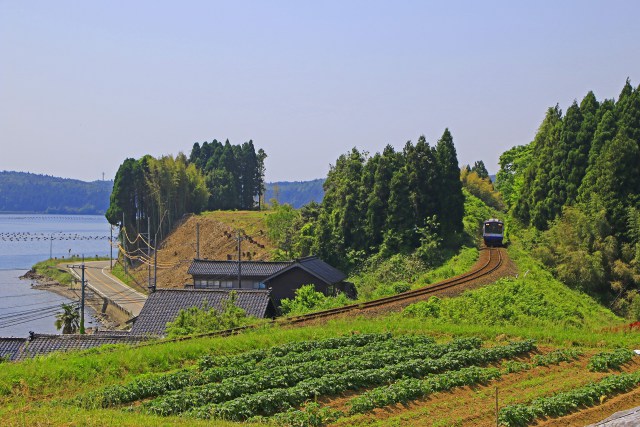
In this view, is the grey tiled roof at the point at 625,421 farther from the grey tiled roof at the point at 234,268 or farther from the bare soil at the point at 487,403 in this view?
the grey tiled roof at the point at 234,268

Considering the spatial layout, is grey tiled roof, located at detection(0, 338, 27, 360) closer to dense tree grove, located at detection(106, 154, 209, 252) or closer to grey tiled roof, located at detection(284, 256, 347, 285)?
grey tiled roof, located at detection(284, 256, 347, 285)

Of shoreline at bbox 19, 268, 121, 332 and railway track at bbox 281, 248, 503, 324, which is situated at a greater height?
railway track at bbox 281, 248, 503, 324

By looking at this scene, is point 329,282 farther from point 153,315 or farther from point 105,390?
point 105,390

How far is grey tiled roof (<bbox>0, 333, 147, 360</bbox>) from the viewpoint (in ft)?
68.4

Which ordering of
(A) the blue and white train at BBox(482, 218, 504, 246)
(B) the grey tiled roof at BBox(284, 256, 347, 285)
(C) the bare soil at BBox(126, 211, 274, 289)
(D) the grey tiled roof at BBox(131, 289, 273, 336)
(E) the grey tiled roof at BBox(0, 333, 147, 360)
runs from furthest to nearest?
1. (C) the bare soil at BBox(126, 211, 274, 289)
2. (A) the blue and white train at BBox(482, 218, 504, 246)
3. (B) the grey tiled roof at BBox(284, 256, 347, 285)
4. (D) the grey tiled roof at BBox(131, 289, 273, 336)
5. (E) the grey tiled roof at BBox(0, 333, 147, 360)

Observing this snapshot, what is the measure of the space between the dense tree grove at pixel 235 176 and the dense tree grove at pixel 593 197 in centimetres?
4633

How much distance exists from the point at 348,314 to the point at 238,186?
6465 cm

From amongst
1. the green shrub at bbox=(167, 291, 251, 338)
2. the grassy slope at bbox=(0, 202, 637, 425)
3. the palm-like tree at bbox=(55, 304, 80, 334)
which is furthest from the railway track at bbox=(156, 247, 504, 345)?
the palm-like tree at bbox=(55, 304, 80, 334)

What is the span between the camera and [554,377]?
585 inches

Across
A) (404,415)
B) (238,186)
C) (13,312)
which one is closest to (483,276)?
(404,415)

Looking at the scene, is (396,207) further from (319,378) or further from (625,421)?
(625,421)

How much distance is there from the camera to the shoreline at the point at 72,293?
49.0 metres

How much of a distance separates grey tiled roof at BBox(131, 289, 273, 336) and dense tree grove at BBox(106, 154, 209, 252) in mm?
49408

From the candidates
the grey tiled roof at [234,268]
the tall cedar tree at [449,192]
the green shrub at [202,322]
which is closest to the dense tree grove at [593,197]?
the tall cedar tree at [449,192]
